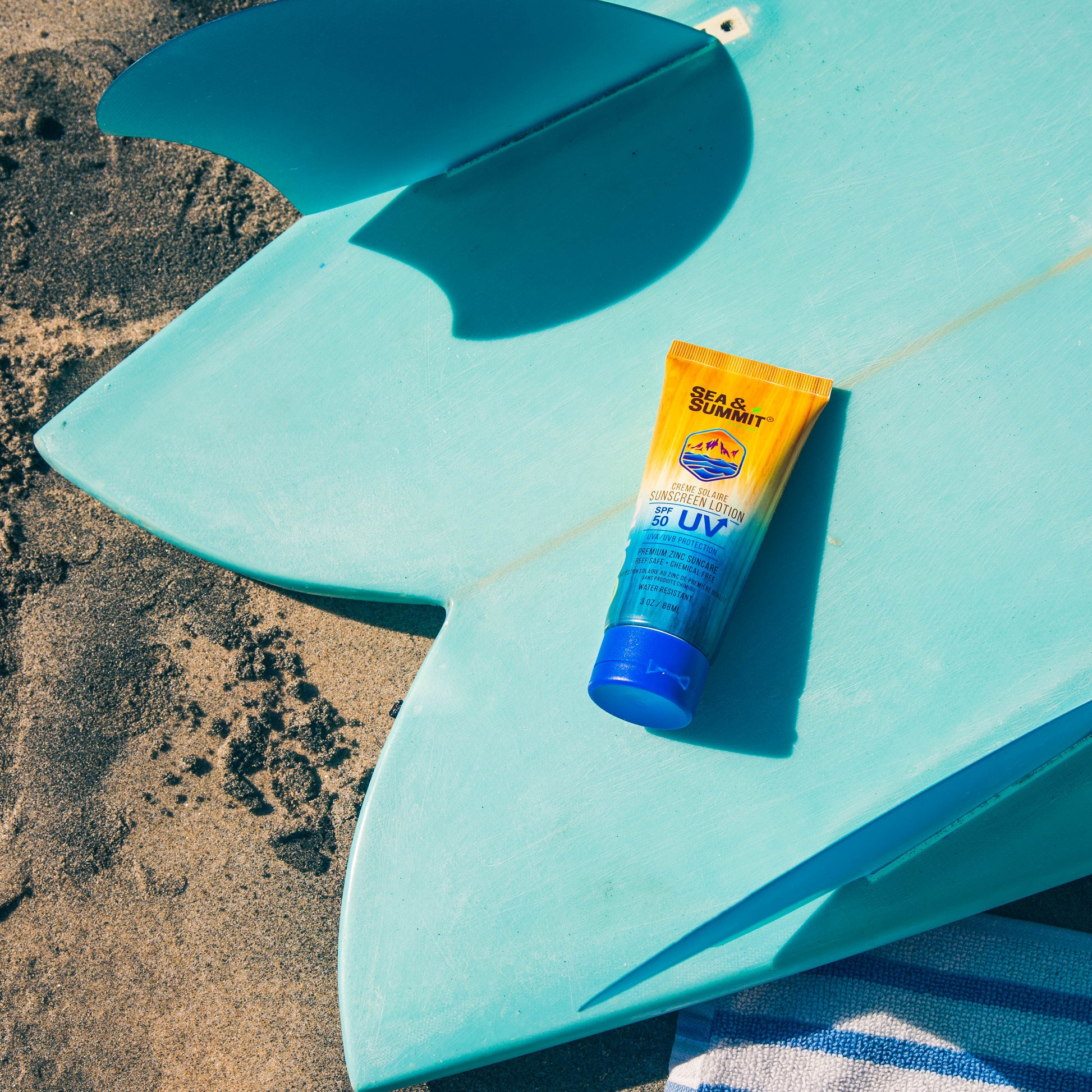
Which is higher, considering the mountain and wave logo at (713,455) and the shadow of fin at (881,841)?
the mountain and wave logo at (713,455)

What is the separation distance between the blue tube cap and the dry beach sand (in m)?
0.33

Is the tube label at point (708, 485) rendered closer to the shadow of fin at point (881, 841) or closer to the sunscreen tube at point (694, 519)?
the sunscreen tube at point (694, 519)

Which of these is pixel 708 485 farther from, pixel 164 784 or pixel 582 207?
pixel 164 784

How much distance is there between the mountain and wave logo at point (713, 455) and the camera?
0.70 metres

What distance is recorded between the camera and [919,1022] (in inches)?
34.5

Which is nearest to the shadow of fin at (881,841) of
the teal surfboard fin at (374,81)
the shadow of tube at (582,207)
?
the shadow of tube at (582,207)

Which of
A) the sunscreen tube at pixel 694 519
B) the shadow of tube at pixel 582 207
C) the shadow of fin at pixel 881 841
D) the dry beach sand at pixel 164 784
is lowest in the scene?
the dry beach sand at pixel 164 784

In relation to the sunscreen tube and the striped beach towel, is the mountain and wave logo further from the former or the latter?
the striped beach towel

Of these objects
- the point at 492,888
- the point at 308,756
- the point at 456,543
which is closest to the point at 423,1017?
the point at 492,888

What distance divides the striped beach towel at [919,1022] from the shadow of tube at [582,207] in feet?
2.34

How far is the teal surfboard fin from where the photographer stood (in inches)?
26.8

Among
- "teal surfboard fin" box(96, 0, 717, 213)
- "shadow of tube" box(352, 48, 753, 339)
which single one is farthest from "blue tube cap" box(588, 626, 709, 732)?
"teal surfboard fin" box(96, 0, 717, 213)

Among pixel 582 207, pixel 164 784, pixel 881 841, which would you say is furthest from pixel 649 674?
pixel 164 784

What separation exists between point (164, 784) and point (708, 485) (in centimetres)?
68
